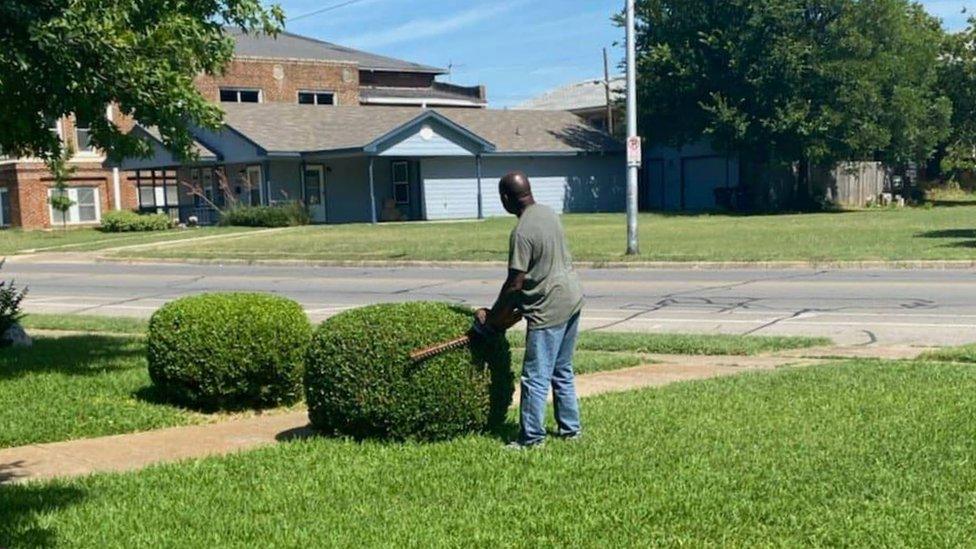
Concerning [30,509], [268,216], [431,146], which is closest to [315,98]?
[431,146]

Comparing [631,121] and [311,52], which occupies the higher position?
[311,52]

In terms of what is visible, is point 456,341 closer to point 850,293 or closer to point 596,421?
point 596,421

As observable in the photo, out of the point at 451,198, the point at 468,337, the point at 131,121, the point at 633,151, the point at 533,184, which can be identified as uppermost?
the point at 131,121

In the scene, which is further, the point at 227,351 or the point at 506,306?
the point at 227,351

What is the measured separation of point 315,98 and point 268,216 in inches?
746

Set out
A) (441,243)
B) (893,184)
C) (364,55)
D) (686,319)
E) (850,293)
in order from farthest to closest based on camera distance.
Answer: (364,55), (893,184), (441,243), (850,293), (686,319)

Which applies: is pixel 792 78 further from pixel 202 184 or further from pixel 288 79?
pixel 288 79

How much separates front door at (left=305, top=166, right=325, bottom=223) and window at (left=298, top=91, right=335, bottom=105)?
1417cm

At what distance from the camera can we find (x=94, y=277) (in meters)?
25.3

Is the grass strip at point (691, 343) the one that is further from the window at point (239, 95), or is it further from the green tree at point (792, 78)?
the window at point (239, 95)

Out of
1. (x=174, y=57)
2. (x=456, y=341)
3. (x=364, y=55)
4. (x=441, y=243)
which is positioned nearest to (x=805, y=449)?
(x=456, y=341)

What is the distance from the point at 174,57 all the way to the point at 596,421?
4.90 meters

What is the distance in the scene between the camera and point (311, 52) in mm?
60062

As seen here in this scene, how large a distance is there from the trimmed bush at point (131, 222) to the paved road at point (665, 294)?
15.9 m
